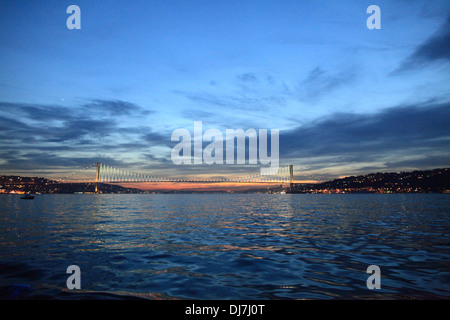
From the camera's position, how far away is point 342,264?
1023 centimetres

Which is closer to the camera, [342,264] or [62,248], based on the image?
[342,264]

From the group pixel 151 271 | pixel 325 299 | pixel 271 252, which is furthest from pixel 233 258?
pixel 325 299

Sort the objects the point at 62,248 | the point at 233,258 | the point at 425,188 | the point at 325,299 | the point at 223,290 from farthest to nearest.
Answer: the point at 425,188 < the point at 62,248 < the point at 233,258 < the point at 223,290 < the point at 325,299

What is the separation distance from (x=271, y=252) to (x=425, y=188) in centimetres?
23194
